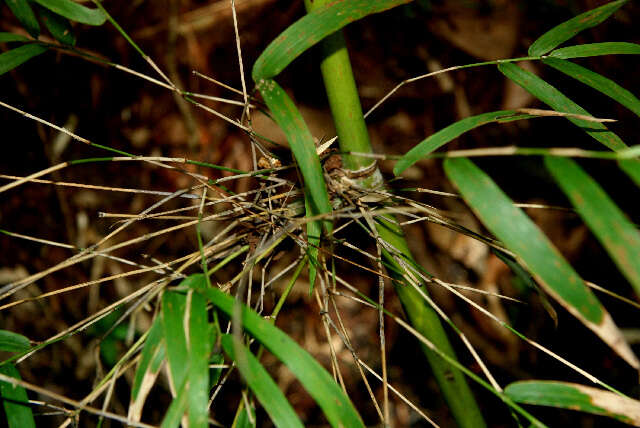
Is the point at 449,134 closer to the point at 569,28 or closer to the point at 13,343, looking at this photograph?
the point at 569,28

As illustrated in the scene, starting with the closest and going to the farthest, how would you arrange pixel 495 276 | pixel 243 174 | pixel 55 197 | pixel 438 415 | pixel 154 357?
pixel 154 357 → pixel 243 174 → pixel 438 415 → pixel 495 276 → pixel 55 197

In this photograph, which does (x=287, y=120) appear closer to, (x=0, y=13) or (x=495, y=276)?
(x=495, y=276)

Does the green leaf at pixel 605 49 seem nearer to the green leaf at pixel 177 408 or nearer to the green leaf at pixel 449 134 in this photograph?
the green leaf at pixel 449 134

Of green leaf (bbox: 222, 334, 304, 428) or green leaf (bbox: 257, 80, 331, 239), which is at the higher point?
green leaf (bbox: 257, 80, 331, 239)

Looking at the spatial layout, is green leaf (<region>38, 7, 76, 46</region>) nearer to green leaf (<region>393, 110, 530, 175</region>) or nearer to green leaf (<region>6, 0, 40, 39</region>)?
green leaf (<region>6, 0, 40, 39</region>)

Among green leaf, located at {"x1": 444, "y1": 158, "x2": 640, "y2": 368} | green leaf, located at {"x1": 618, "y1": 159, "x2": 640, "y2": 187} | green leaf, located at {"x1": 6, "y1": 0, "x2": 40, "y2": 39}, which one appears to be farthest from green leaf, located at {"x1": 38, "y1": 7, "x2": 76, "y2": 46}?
green leaf, located at {"x1": 618, "y1": 159, "x2": 640, "y2": 187}

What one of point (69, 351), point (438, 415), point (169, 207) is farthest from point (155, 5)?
point (438, 415)

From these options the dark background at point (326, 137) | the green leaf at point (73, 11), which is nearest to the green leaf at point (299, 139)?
the green leaf at point (73, 11)

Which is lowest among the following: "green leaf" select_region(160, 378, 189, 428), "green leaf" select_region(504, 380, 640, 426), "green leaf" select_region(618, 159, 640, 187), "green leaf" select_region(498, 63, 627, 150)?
"green leaf" select_region(504, 380, 640, 426)
